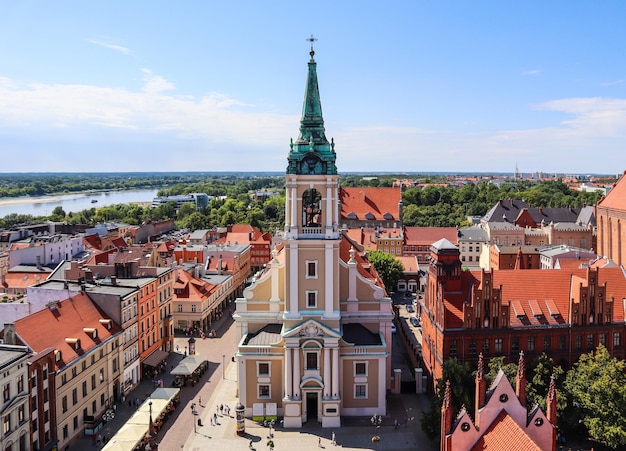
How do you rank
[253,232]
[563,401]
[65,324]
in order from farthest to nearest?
[253,232] → [65,324] → [563,401]

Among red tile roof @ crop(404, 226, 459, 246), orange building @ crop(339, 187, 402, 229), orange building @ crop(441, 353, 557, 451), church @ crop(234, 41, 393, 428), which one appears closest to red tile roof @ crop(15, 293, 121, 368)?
church @ crop(234, 41, 393, 428)

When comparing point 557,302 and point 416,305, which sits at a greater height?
point 557,302

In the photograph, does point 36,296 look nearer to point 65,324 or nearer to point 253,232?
point 65,324

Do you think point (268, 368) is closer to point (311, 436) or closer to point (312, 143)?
point (311, 436)

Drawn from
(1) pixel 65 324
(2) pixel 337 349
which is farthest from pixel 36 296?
(2) pixel 337 349

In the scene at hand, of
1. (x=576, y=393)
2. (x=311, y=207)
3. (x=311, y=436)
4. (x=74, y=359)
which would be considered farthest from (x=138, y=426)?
(x=576, y=393)

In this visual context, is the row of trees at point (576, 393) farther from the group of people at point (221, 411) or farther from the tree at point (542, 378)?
the group of people at point (221, 411)
